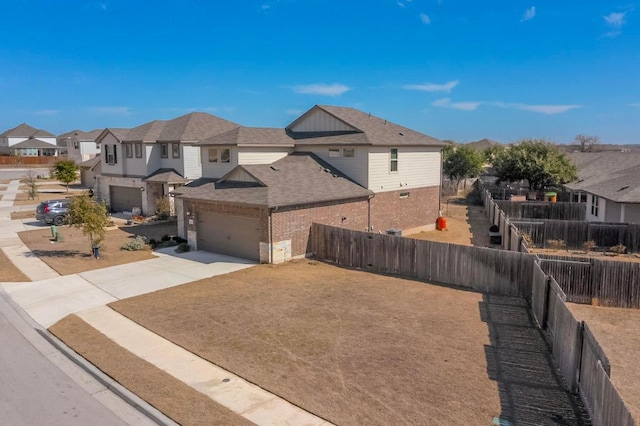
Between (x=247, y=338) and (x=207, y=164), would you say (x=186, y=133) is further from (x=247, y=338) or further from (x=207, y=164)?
(x=247, y=338)

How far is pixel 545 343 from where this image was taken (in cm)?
1209

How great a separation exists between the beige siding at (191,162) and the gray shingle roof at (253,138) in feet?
18.8

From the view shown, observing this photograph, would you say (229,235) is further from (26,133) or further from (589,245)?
(26,133)

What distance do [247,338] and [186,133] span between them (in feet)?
81.2

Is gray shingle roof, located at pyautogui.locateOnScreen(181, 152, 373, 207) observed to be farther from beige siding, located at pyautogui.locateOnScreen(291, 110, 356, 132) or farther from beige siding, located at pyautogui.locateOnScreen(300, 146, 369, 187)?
beige siding, located at pyautogui.locateOnScreen(291, 110, 356, 132)

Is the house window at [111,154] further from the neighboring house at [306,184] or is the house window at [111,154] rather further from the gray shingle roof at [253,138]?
the gray shingle roof at [253,138]

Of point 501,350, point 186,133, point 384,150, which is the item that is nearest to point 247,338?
point 501,350

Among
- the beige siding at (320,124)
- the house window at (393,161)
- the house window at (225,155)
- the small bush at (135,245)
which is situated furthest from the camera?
the beige siding at (320,124)

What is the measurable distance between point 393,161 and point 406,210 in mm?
3429

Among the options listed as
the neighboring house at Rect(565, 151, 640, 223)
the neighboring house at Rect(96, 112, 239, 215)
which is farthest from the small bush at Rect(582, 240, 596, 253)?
the neighboring house at Rect(96, 112, 239, 215)

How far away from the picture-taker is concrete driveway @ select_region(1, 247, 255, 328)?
1538cm

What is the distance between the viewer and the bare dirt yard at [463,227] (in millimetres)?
28031

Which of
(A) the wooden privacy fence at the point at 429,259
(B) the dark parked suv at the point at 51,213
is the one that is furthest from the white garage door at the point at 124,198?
(A) the wooden privacy fence at the point at 429,259

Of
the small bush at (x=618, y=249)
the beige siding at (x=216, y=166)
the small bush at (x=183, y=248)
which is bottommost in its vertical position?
the small bush at (x=618, y=249)
